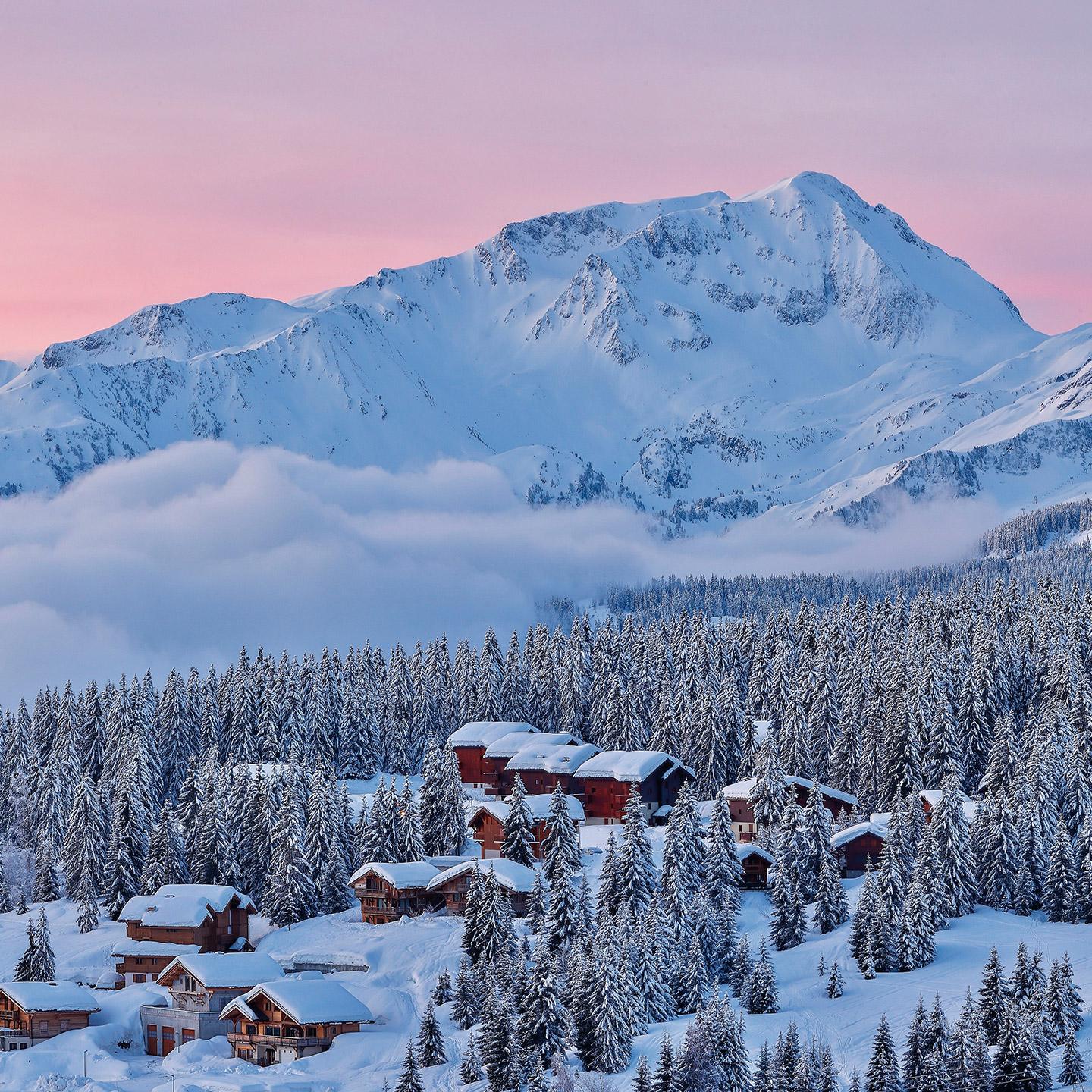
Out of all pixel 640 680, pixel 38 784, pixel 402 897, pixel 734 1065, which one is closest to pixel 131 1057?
pixel 402 897

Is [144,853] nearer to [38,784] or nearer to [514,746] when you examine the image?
[38,784]

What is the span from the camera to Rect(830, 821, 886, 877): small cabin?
124m

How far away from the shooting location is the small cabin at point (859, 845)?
124 metres

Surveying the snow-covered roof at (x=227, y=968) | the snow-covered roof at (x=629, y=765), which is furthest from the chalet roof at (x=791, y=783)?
the snow-covered roof at (x=227, y=968)

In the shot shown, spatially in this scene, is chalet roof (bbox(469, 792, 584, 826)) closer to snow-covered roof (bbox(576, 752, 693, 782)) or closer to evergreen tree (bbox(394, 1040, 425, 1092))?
snow-covered roof (bbox(576, 752, 693, 782))

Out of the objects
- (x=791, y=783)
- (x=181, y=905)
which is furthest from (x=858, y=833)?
(x=181, y=905)

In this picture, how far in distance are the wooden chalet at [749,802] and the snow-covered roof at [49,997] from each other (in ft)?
145

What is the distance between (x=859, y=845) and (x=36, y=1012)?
170ft

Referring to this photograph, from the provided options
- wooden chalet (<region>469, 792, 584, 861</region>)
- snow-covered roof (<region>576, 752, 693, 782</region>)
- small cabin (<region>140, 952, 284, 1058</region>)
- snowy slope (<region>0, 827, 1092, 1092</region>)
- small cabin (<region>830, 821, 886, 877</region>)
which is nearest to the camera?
snowy slope (<region>0, 827, 1092, 1092</region>)

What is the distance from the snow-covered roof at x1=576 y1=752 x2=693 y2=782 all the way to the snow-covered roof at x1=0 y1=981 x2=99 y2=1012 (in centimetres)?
4712

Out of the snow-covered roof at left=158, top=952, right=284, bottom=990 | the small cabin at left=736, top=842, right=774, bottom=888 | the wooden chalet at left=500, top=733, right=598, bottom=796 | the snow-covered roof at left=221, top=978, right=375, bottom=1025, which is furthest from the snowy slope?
the wooden chalet at left=500, top=733, right=598, bottom=796

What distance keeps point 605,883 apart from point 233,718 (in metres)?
63.7

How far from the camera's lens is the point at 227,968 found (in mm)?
109562

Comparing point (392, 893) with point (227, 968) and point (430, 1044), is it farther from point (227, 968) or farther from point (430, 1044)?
point (430, 1044)
